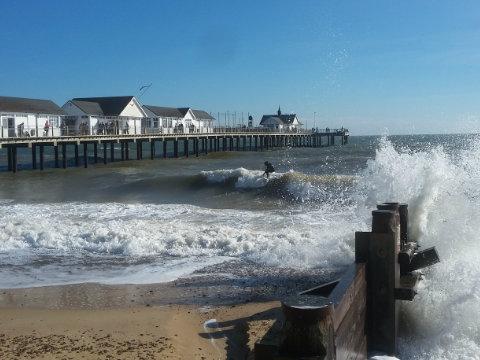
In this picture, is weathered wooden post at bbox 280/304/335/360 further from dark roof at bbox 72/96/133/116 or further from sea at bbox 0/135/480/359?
dark roof at bbox 72/96/133/116

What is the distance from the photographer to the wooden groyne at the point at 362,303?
3.83 metres

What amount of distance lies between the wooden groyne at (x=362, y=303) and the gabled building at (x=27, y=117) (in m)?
33.8

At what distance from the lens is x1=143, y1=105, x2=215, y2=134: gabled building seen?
198 ft

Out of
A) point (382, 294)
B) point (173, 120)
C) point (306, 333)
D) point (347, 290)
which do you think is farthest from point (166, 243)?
point (173, 120)

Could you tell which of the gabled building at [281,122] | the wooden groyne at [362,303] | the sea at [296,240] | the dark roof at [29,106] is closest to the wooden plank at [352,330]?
the wooden groyne at [362,303]

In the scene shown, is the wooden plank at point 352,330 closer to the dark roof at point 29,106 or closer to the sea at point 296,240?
the sea at point 296,240

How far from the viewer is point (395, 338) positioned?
21.4 feet

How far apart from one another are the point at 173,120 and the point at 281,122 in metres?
39.4

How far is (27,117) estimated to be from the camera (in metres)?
41.4

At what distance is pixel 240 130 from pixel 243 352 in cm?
6804

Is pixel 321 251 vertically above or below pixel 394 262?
below

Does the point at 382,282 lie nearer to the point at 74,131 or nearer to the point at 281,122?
the point at 74,131

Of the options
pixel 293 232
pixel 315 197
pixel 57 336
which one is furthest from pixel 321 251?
pixel 315 197

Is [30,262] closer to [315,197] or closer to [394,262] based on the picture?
[394,262]
